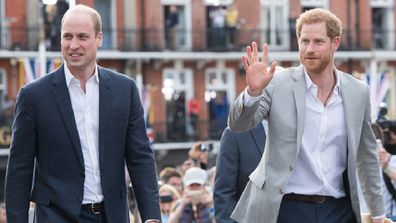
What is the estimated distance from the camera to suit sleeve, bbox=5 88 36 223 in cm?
721

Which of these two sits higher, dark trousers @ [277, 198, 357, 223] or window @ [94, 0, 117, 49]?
window @ [94, 0, 117, 49]

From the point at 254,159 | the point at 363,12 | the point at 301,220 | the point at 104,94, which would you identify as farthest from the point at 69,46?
the point at 363,12

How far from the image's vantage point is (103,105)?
7.33 meters

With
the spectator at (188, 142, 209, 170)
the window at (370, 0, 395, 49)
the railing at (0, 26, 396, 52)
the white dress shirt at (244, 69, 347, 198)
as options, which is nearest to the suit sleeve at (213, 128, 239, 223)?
the white dress shirt at (244, 69, 347, 198)

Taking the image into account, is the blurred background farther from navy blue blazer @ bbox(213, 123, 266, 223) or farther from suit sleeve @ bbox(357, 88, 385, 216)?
suit sleeve @ bbox(357, 88, 385, 216)

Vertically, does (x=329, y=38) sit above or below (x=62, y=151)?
above

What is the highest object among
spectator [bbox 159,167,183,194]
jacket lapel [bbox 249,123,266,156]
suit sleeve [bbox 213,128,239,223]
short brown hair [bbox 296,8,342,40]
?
short brown hair [bbox 296,8,342,40]

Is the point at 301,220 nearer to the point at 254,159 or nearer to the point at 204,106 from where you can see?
→ the point at 254,159

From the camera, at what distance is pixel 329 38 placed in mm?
7277

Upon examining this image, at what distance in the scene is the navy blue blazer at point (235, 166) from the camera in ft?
29.3

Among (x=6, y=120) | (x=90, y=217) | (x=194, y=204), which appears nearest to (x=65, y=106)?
(x=90, y=217)

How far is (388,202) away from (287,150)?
13.7ft

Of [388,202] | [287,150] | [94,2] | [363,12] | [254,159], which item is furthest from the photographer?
[363,12]

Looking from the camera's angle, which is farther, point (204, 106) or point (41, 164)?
point (204, 106)
